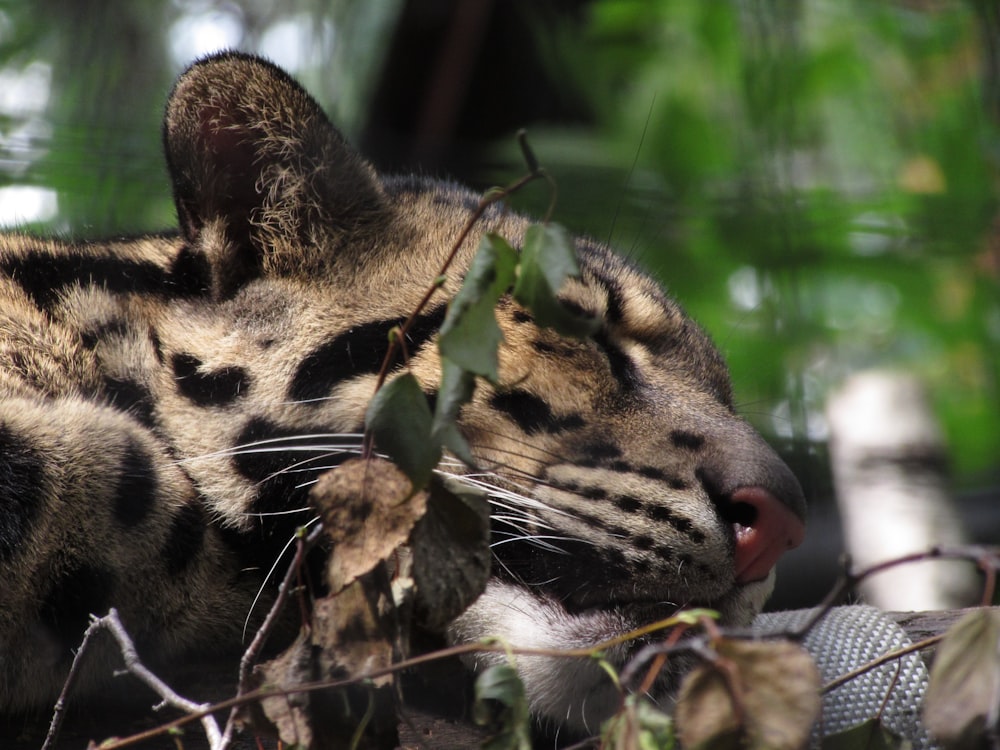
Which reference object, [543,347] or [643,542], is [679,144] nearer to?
[543,347]

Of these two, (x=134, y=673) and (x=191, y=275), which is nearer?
(x=134, y=673)

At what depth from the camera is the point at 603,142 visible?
22.3ft

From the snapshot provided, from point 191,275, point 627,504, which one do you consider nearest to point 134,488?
point 191,275

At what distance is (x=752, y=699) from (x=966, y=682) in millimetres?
326

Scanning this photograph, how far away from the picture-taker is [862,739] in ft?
6.56

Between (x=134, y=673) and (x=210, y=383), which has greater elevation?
(x=210, y=383)

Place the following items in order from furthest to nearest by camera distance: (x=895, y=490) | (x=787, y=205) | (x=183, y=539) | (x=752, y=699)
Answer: (x=787, y=205), (x=895, y=490), (x=183, y=539), (x=752, y=699)

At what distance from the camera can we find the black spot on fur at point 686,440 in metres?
2.73

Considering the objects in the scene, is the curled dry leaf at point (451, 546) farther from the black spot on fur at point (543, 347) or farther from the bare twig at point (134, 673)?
the black spot on fur at point (543, 347)

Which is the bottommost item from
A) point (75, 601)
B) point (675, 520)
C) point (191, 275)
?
point (75, 601)

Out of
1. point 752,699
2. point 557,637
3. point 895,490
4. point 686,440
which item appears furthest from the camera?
point 895,490

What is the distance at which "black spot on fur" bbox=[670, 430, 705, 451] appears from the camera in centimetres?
273

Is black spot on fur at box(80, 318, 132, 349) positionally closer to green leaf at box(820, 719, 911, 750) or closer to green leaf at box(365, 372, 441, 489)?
green leaf at box(365, 372, 441, 489)

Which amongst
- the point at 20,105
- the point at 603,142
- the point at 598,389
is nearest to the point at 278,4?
the point at 20,105
